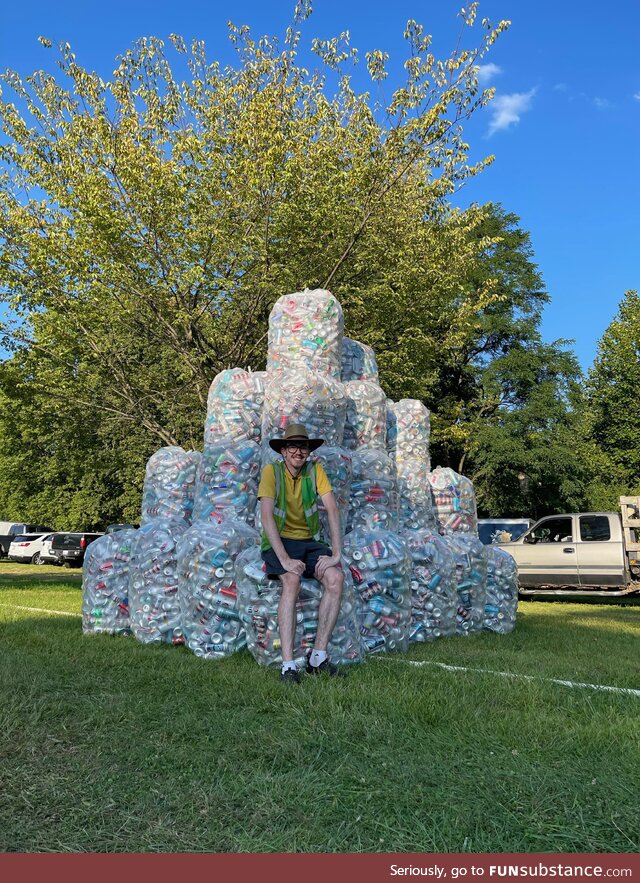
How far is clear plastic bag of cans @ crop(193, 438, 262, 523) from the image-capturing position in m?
7.05

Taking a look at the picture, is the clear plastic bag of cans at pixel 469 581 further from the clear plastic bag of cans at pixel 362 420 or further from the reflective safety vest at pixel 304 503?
the reflective safety vest at pixel 304 503

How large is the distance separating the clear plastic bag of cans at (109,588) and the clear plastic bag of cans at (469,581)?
332 cm

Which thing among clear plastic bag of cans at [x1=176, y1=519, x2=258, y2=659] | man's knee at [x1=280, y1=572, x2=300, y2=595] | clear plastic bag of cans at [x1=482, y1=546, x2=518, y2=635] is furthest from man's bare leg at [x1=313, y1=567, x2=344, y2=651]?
clear plastic bag of cans at [x1=482, y1=546, x2=518, y2=635]

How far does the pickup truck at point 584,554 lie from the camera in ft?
53.1

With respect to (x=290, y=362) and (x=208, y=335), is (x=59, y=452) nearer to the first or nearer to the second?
(x=208, y=335)

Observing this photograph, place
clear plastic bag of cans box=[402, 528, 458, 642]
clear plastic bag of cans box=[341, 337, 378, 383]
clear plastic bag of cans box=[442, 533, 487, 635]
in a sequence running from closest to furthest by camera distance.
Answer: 1. clear plastic bag of cans box=[402, 528, 458, 642]
2. clear plastic bag of cans box=[442, 533, 487, 635]
3. clear plastic bag of cans box=[341, 337, 378, 383]

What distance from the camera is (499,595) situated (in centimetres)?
841

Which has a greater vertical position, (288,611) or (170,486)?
(170,486)

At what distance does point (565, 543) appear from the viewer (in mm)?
16984

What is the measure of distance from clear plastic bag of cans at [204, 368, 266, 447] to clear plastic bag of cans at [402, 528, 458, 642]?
6.27 feet

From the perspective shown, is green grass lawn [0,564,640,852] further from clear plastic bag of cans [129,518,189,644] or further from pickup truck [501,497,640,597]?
pickup truck [501,497,640,597]

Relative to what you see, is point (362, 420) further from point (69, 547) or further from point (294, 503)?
point (69, 547)

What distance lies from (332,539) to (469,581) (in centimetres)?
285

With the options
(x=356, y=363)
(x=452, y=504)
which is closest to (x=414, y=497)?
(x=452, y=504)
